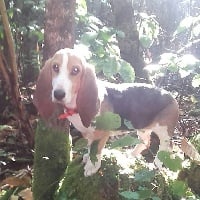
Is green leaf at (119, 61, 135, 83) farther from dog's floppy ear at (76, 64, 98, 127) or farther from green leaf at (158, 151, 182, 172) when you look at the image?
green leaf at (158, 151, 182, 172)

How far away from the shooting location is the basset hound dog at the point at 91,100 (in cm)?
303

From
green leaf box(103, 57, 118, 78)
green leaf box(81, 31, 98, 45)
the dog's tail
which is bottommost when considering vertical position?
the dog's tail

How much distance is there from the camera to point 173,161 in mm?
2754

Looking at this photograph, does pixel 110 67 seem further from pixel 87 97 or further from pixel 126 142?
pixel 126 142

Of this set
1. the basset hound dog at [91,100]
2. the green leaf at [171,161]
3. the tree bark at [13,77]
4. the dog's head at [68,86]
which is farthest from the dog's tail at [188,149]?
the tree bark at [13,77]

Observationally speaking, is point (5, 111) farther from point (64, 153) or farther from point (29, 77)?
point (64, 153)

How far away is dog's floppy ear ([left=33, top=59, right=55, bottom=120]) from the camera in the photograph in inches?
124

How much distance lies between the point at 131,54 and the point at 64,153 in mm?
3208

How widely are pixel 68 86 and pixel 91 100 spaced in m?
0.23

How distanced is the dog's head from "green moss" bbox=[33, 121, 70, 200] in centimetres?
36

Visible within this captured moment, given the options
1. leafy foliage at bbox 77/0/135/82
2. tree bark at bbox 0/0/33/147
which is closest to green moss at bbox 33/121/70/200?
leafy foliage at bbox 77/0/135/82

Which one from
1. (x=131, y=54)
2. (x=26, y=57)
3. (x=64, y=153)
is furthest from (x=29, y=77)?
(x=64, y=153)

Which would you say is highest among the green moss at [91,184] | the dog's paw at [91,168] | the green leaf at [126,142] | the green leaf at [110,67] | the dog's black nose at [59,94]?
the green leaf at [110,67]

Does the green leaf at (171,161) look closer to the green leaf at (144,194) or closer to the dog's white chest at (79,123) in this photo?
the green leaf at (144,194)
